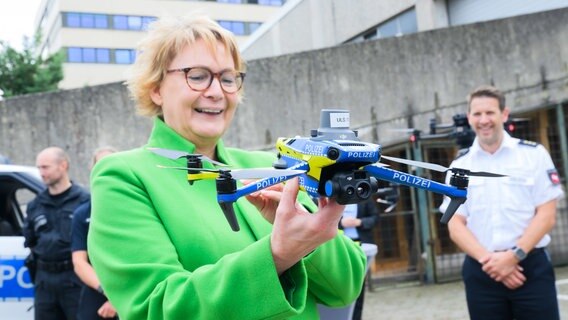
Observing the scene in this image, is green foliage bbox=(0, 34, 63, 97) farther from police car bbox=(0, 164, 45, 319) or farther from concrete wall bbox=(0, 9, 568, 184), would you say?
police car bbox=(0, 164, 45, 319)

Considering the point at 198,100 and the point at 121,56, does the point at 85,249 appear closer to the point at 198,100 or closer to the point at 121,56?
the point at 198,100

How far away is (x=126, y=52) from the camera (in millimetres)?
43750

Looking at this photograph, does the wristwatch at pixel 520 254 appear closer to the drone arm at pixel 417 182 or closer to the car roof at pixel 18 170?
the drone arm at pixel 417 182

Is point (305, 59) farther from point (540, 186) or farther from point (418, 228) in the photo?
point (540, 186)

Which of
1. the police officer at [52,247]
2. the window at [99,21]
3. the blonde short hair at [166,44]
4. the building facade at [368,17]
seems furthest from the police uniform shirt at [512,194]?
the window at [99,21]

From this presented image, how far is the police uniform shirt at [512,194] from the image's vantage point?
3.49 m

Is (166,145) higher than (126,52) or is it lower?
lower

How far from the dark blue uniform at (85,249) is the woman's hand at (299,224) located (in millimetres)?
3538

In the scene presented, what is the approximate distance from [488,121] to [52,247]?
3361mm

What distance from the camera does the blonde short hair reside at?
1.59 metres

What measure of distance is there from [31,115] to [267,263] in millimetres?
8327

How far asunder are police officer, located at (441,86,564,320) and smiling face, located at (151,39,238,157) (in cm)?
228

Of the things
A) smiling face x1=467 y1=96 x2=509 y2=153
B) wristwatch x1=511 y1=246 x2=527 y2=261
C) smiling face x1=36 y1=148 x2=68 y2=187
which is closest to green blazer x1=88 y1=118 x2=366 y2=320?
wristwatch x1=511 y1=246 x2=527 y2=261

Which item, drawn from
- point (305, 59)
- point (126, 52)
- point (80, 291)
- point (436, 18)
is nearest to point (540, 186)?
point (80, 291)
